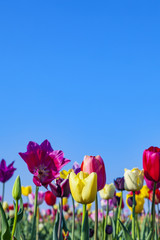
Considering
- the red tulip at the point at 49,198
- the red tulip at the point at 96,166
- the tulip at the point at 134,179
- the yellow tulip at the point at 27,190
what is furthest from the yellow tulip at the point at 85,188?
the yellow tulip at the point at 27,190

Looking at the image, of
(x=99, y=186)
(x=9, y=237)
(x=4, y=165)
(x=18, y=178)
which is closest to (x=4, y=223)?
(x=9, y=237)

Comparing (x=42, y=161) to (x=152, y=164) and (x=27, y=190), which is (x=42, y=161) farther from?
(x=27, y=190)

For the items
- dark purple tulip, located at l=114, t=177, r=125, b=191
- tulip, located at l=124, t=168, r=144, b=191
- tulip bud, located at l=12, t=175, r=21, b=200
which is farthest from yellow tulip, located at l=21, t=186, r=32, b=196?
tulip bud, located at l=12, t=175, r=21, b=200

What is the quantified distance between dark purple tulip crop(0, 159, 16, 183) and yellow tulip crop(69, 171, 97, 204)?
2.68m

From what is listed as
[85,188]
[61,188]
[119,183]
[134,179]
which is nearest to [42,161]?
[61,188]

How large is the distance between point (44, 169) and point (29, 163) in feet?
0.32

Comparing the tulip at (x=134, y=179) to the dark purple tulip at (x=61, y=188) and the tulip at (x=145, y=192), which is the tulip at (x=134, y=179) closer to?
the dark purple tulip at (x=61, y=188)

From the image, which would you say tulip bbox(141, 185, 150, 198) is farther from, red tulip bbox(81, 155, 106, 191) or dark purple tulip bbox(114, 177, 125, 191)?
red tulip bbox(81, 155, 106, 191)

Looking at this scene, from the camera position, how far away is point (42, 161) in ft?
6.87

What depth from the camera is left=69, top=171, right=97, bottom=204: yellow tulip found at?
5.72 feet

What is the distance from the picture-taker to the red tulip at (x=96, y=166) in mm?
2049

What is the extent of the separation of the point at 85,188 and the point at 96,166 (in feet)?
1.08

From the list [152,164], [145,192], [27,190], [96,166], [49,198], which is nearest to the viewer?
[96,166]

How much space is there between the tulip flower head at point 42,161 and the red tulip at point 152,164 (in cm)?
58
